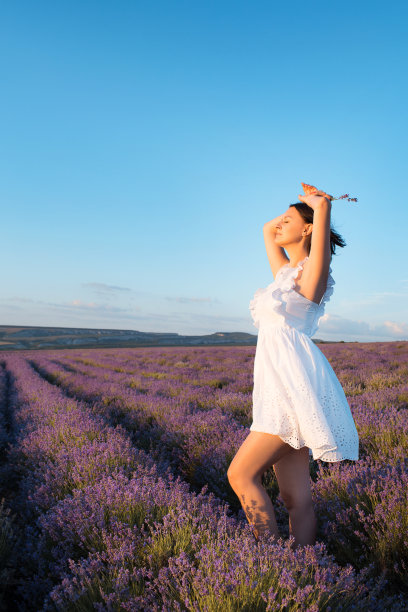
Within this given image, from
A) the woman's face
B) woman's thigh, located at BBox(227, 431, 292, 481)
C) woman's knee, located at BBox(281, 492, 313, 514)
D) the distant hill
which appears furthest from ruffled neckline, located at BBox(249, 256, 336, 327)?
the distant hill

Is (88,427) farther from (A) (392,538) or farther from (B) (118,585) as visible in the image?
(A) (392,538)

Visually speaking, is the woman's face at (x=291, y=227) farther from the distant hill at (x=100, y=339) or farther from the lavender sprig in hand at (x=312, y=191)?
the distant hill at (x=100, y=339)

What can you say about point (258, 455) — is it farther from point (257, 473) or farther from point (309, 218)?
point (309, 218)

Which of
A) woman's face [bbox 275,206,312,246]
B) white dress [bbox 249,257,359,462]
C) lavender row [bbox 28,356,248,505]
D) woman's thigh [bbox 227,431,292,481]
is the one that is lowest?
lavender row [bbox 28,356,248,505]

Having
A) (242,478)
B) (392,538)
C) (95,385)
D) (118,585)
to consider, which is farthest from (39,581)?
(95,385)

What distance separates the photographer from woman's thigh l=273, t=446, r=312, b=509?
1.74m

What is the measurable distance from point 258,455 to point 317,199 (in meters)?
1.23

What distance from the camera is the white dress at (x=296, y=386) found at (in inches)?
64.0

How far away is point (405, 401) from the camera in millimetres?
5641

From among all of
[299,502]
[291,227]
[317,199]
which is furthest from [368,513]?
[317,199]

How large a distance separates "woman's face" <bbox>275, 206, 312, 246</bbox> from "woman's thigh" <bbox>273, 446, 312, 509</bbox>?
3.56ft

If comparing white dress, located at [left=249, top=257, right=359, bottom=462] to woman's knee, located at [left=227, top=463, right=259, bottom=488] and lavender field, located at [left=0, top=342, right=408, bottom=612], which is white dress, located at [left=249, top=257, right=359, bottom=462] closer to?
woman's knee, located at [left=227, top=463, right=259, bottom=488]

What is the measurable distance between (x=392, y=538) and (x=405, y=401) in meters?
4.22

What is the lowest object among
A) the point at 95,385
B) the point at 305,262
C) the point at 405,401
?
the point at 95,385
